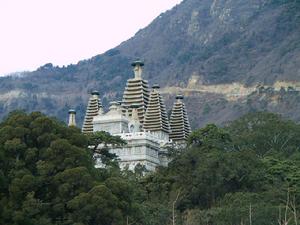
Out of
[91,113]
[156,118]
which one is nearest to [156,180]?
[156,118]

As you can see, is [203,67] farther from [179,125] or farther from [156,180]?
[156,180]

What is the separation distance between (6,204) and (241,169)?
1621 centimetres

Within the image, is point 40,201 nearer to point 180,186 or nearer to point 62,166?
point 62,166

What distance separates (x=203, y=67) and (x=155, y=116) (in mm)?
77049

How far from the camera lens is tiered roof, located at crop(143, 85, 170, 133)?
62906 millimetres

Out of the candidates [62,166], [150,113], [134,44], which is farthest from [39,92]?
[62,166]

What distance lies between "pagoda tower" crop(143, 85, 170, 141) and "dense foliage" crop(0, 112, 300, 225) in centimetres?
635

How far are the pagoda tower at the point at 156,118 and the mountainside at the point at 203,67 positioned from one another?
43796 mm

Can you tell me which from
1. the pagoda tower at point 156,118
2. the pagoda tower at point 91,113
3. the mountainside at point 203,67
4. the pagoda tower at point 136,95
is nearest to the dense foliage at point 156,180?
the pagoda tower at point 156,118

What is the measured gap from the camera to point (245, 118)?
58312 millimetres

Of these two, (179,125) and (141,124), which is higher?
(179,125)

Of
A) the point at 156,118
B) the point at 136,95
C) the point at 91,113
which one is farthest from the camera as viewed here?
the point at 91,113

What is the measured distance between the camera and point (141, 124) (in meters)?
63.7

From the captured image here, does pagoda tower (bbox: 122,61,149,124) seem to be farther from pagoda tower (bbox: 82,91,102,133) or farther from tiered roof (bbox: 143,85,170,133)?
pagoda tower (bbox: 82,91,102,133)
